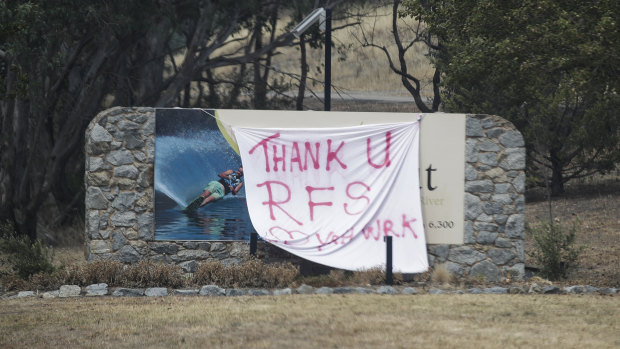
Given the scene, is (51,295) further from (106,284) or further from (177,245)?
(177,245)

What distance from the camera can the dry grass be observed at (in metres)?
8.73

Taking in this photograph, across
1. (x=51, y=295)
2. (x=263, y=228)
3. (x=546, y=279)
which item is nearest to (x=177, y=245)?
(x=263, y=228)

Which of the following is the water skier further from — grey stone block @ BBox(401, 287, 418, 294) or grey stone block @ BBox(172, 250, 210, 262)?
grey stone block @ BBox(401, 287, 418, 294)

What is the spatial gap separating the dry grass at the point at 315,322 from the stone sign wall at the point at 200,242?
2039mm

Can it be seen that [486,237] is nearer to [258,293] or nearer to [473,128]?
[473,128]

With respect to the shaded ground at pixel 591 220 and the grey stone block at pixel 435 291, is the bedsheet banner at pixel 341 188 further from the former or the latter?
the shaded ground at pixel 591 220

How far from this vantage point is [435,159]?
1388 cm

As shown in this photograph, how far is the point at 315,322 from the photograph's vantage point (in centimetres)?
961

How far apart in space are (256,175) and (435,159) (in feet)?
8.93

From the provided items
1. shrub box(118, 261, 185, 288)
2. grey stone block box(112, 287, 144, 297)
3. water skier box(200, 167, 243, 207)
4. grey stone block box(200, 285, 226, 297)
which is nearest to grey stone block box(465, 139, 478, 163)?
water skier box(200, 167, 243, 207)

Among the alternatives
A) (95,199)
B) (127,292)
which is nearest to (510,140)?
(127,292)

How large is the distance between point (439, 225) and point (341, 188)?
1.61 metres

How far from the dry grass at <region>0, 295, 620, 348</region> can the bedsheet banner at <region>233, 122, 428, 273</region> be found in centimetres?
196

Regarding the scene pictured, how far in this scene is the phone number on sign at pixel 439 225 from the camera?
1382cm
